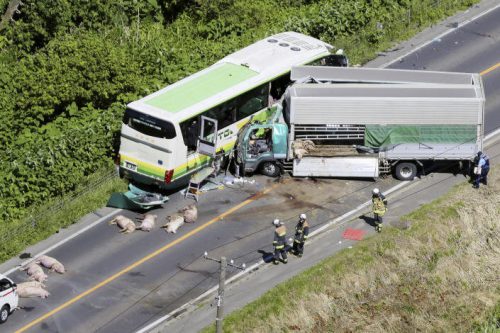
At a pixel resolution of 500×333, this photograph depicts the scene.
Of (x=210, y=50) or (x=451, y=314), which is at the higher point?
(x=210, y=50)

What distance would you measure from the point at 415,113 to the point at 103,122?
11.7 meters

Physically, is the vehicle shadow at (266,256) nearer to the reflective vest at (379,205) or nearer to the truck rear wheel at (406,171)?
the reflective vest at (379,205)

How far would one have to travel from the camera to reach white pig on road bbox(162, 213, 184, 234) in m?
33.8

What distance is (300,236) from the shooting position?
104ft

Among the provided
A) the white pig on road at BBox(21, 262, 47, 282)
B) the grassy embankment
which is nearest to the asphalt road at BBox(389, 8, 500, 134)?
the grassy embankment

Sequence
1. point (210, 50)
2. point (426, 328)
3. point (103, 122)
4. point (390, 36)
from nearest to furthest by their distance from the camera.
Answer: point (426, 328)
point (103, 122)
point (210, 50)
point (390, 36)

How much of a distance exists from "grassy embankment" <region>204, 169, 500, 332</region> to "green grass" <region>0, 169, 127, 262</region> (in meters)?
8.08

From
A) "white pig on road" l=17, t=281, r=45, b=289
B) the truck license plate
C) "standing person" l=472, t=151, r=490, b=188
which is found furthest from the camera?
the truck license plate

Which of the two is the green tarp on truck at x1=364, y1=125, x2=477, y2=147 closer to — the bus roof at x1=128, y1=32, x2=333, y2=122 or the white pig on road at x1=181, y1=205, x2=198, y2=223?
the bus roof at x1=128, y1=32, x2=333, y2=122

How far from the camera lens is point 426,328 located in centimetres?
3033

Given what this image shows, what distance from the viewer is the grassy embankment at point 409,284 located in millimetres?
→ 30188

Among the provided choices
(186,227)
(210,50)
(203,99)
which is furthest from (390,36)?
(186,227)

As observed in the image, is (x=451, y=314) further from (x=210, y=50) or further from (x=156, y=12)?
(x=156, y=12)

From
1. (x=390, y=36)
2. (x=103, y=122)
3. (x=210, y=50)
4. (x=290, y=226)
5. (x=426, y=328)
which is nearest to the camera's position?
(x=426, y=328)
